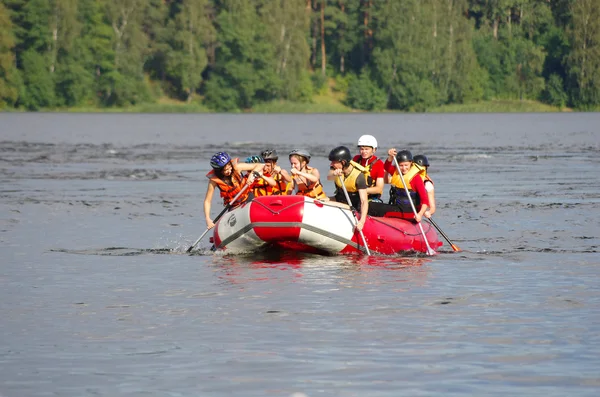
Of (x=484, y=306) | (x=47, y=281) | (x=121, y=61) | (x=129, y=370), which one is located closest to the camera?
(x=129, y=370)

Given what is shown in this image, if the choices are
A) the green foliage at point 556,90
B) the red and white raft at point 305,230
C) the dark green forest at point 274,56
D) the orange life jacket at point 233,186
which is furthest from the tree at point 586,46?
the orange life jacket at point 233,186

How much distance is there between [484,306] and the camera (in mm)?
14336

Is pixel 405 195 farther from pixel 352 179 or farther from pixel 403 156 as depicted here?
pixel 352 179

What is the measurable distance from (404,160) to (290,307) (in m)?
5.07

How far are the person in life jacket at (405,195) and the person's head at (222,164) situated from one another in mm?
2152

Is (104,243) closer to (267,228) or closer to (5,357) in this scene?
(267,228)

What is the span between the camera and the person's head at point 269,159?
1798cm

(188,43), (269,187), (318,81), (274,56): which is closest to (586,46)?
(318,81)

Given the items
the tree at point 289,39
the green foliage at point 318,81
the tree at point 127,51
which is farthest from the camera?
the green foliage at point 318,81

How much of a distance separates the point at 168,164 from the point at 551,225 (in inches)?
905

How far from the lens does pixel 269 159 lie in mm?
18156

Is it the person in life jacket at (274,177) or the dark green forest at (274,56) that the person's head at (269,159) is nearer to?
the person in life jacket at (274,177)

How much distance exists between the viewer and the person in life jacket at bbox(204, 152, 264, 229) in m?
18.5

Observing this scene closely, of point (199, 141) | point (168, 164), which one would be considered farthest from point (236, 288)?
point (199, 141)
